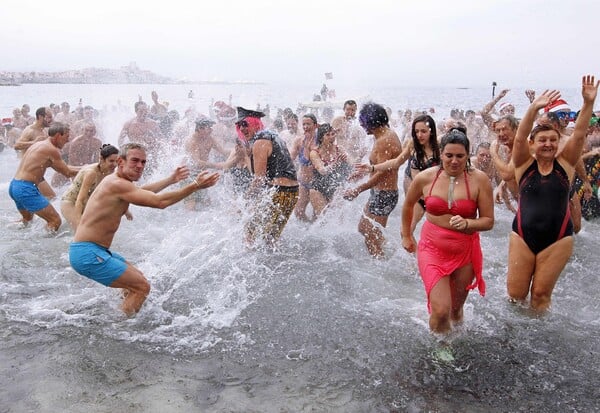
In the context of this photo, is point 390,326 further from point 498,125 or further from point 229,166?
point 229,166

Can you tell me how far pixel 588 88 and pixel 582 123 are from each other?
0.94 ft

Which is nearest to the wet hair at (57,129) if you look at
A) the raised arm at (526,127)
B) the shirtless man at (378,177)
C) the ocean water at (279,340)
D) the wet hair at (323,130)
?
the ocean water at (279,340)

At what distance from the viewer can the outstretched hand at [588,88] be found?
11.4 ft

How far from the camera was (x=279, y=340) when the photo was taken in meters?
3.82

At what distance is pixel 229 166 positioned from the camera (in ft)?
23.5

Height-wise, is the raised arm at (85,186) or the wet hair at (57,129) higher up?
the wet hair at (57,129)

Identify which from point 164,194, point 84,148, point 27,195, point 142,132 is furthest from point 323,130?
point 142,132

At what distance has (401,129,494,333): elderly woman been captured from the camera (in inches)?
130

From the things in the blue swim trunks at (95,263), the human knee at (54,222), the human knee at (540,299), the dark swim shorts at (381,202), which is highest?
the dark swim shorts at (381,202)

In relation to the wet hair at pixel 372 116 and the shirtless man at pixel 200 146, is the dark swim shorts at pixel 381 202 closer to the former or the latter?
the wet hair at pixel 372 116

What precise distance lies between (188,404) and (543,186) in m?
2.88

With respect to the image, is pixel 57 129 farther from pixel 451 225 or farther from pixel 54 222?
pixel 451 225

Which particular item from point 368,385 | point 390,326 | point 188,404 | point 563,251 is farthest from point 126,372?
point 563,251

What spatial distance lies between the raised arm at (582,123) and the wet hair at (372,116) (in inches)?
73.0
